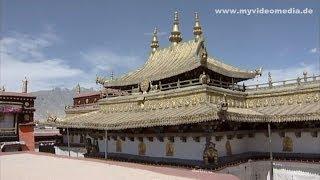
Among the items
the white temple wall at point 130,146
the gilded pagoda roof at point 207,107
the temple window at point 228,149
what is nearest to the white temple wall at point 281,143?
the gilded pagoda roof at point 207,107

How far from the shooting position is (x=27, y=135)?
4116 centimetres

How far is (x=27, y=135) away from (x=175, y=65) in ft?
79.5

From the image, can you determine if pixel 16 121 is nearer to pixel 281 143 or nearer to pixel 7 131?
pixel 7 131

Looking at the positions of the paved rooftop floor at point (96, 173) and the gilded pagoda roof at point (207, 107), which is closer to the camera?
the paved rooftop floor at point (96, 173)

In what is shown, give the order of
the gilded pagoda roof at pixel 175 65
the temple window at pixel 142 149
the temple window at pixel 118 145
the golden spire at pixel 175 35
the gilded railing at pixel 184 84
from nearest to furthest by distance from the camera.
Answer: the temple window at pixel 142 149 → the gilded railing at pixel 184 84 → the gilded pagoda roof at pixel 175 65 → the temple window at pixel 118 145 → the golden spire at pixel 175 35

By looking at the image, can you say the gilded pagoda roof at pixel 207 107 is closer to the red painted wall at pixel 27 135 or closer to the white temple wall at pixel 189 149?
the white temple wall at pixel 189 149

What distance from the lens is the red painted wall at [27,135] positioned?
4069 cm

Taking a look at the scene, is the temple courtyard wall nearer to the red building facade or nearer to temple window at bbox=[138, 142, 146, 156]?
temple window at bbox=[138, 142, 146, 156]

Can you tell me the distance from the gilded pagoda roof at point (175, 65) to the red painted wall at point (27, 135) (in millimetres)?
17894

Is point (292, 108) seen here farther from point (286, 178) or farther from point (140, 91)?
point (140, 91)

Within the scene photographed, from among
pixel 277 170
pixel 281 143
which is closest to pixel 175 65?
pixel 281 143

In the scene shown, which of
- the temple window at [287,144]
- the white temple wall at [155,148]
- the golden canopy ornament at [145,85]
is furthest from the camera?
the golden canopy ornament at [145,85]

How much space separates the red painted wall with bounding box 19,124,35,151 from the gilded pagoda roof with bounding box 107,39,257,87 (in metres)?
17.9

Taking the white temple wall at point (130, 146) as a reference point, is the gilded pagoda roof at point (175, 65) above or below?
above
